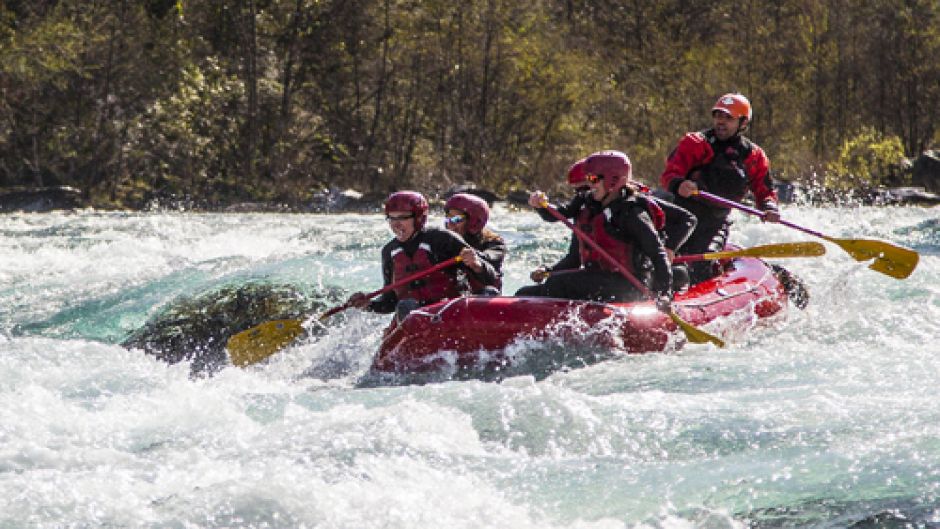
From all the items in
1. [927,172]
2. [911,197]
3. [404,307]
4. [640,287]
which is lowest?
[911,197]

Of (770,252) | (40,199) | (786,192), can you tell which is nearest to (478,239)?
(770,252)

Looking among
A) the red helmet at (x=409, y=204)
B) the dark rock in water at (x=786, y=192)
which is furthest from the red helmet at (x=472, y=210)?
the dark rock in water at (x=786, y=192)

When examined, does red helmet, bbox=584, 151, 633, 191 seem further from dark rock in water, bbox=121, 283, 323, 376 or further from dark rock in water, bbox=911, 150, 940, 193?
dark rock in water, bbox=911, 150, 940, 193

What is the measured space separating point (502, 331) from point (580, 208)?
3.52ft

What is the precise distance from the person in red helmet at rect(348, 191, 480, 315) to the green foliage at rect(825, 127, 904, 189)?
15561mm

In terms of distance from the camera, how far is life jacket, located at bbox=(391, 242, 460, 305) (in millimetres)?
7496

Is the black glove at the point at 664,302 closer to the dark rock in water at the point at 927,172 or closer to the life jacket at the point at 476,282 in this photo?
the life jacket at the point at 476,282

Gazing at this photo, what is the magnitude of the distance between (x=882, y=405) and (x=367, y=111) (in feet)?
Answer: 68.1

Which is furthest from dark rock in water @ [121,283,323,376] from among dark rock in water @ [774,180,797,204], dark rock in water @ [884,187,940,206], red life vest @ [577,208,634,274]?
dark rock in water @ [884,187,940,206]

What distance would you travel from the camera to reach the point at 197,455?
5180 millimetres

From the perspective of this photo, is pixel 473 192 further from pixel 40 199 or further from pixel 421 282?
pixel 421 282

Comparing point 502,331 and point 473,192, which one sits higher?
point 502,331

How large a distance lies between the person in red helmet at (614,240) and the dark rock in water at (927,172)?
1571 cm

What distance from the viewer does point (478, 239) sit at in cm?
780
